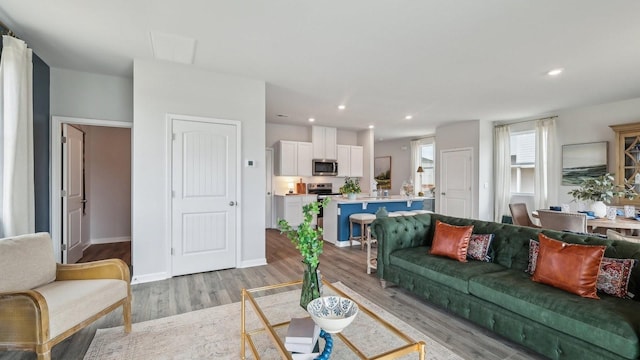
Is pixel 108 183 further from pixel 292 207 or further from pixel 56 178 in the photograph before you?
pixel 292 207

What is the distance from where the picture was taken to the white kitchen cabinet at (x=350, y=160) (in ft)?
25.3

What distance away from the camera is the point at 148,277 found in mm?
3428

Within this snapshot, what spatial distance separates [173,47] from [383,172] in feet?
27.2

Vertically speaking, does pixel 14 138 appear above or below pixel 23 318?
above

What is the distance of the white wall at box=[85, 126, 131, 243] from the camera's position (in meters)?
5.27

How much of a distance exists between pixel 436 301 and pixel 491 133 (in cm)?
550

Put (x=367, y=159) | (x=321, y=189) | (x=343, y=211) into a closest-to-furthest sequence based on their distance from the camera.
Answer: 1. (x=343, y=211)
2. (x=321, y=189)
3. (x=367, y=159)

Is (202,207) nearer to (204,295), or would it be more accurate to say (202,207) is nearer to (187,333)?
(204,295)

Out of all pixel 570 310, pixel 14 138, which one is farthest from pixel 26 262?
pixel 570 310

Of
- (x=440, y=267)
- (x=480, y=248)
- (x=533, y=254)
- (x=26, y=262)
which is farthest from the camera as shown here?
(x=480, y=248)

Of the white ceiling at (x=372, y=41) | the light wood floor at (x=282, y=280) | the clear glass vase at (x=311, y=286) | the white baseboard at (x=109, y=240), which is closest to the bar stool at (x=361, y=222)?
the light wood floor at (x=282, y=280)

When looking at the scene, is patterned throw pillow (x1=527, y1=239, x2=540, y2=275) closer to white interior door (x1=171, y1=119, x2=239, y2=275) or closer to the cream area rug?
the cream area rug

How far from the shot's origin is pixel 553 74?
3719 millimetres

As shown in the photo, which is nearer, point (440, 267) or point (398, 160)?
point (440, 267)
